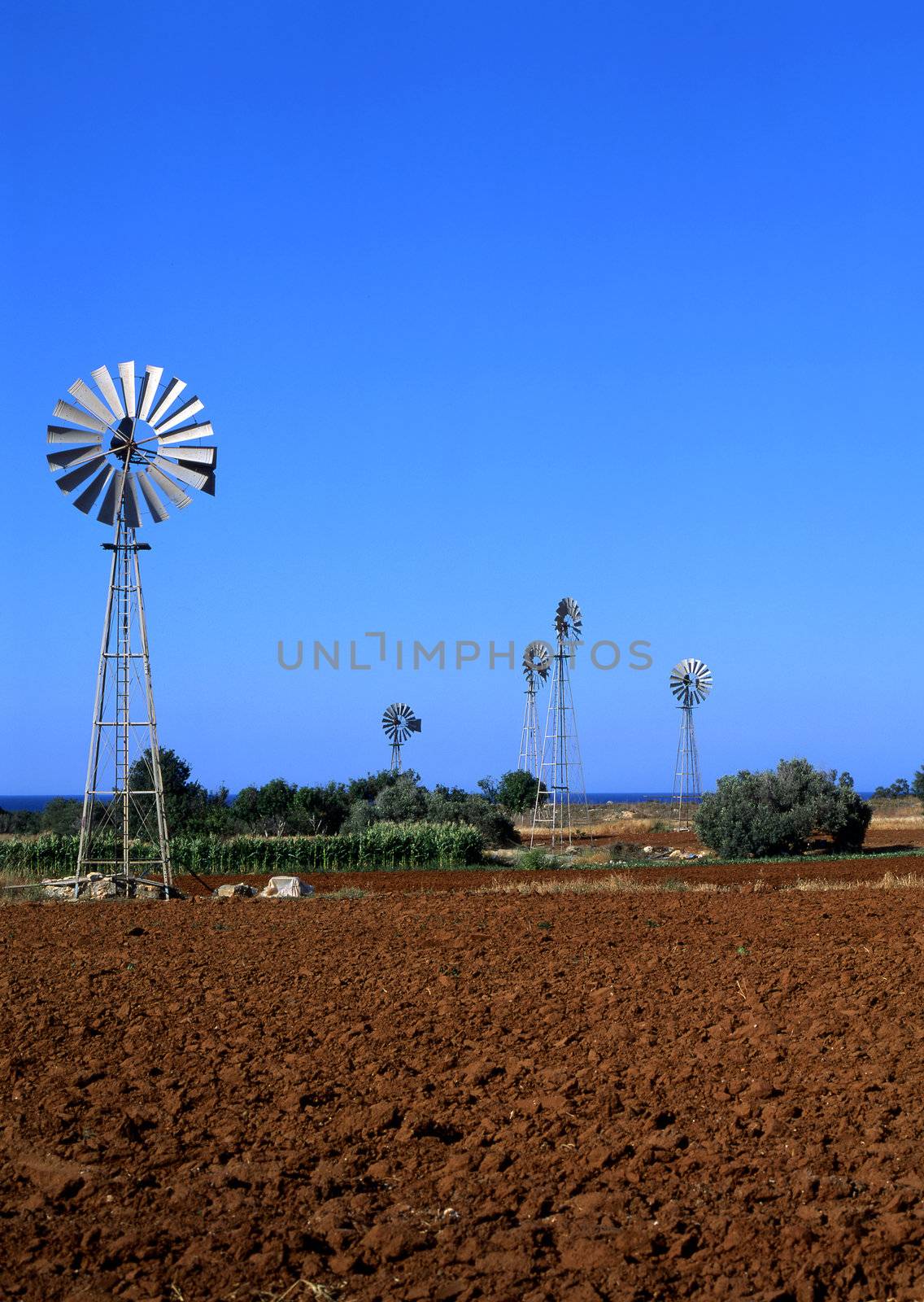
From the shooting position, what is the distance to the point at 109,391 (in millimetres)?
20641

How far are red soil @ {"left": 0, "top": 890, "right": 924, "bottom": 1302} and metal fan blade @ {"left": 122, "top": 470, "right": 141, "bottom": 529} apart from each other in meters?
9.49

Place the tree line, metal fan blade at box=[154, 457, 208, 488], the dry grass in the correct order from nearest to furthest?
the dry grass → metal fan blade at box=[154, 457, 208, 488] → the tree line

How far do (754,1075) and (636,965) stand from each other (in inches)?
143

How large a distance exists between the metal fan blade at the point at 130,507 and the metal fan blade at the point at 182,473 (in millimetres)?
580

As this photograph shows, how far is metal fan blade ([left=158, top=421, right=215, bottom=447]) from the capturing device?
20844 mm

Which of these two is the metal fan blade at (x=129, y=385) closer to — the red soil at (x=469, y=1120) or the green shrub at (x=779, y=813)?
the red soil at (x=469, y=1120)

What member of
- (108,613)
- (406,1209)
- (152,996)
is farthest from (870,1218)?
(108,613)

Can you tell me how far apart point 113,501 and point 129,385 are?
2.02m

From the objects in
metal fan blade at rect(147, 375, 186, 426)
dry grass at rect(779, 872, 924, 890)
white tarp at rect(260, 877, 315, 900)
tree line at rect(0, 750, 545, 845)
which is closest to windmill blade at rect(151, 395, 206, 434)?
metal fan blade at rect(147, 375, 186, 426)

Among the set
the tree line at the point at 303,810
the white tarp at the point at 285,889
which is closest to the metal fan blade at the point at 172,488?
the white tarp at the point at 285,889

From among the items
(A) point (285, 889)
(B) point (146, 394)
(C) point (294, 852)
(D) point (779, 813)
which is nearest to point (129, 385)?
(B) point (146, 394)

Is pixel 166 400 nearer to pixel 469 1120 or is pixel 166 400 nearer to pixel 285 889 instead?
pixel 285 889

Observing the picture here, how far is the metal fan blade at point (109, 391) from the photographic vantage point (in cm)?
2053

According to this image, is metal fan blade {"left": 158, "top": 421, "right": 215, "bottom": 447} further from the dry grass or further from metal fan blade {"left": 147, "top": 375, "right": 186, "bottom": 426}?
the dry grass
